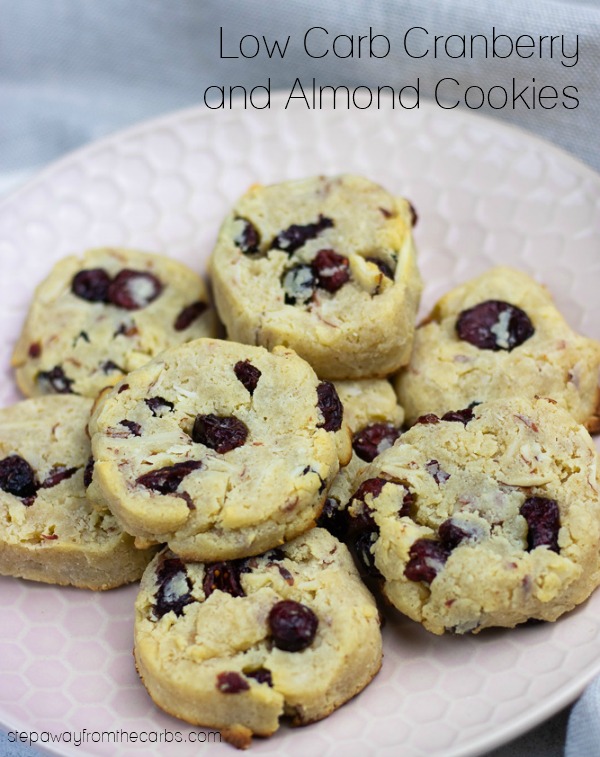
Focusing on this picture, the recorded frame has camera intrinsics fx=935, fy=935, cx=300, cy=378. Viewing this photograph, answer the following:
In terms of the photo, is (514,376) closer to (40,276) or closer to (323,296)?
(323,296)

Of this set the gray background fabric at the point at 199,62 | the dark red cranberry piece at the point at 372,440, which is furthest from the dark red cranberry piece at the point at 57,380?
the gray background fabric at the point at 199,62

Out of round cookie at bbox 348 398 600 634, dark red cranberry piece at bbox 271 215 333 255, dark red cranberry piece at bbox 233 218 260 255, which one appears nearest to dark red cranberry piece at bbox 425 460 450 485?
round cookie at bbox 348 398 600 634

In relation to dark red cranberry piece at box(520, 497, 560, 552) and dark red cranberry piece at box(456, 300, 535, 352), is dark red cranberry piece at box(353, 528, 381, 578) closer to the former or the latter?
dark red cranberry piece at box(520, 497, 560, 552)

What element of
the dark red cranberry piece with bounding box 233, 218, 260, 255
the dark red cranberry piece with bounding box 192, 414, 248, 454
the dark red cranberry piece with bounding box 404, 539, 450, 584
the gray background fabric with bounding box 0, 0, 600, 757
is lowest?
the dark red cranberry piece with bounding box 404, 539, 450, 584

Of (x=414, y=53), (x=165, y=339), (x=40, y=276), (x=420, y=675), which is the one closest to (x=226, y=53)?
(x=414, y=53)

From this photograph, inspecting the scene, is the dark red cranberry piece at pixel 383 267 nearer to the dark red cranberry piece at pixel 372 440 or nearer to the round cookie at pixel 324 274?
the round cookie at pixel 324 274

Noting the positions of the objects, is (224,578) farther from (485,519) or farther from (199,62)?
(199,62)
